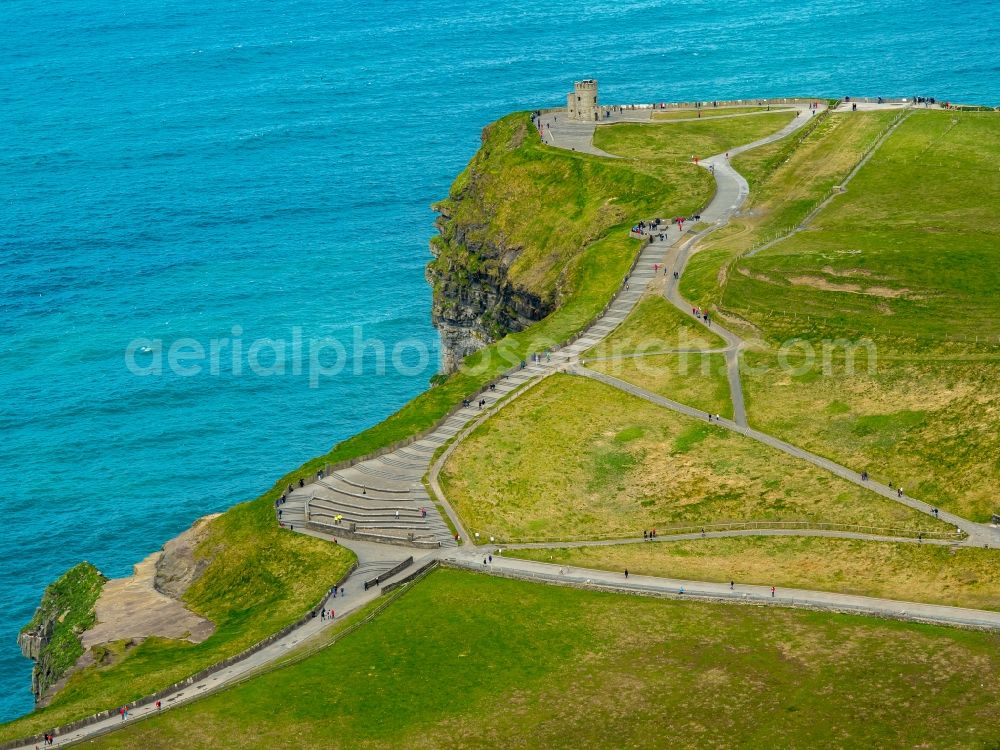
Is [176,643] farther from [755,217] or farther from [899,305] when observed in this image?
[755,217]

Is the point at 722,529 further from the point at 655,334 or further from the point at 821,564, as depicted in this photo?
the point at 655,334

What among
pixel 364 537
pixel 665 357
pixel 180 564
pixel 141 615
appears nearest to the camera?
pixel 364 537

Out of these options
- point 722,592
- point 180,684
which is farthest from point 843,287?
point 180,684

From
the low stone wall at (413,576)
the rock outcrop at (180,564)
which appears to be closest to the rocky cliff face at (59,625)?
the rock outcrop at (180,564)

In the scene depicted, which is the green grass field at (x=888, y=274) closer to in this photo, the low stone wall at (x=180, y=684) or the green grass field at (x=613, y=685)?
the green grass field at (x=613, y=685)

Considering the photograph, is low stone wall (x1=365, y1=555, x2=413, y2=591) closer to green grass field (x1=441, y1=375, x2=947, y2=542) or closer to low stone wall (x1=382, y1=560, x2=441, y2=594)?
low stone wall (x1=382, y1=560, x2=441, y2=594)

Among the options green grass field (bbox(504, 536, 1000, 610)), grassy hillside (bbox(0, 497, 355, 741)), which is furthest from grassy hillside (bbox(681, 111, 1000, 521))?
grassy hillside (bbox(0, 497, 355, 741))

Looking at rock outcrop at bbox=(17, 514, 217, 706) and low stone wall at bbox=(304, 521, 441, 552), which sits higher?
low stone wall at bbox=(304, 521, 441, 552)
